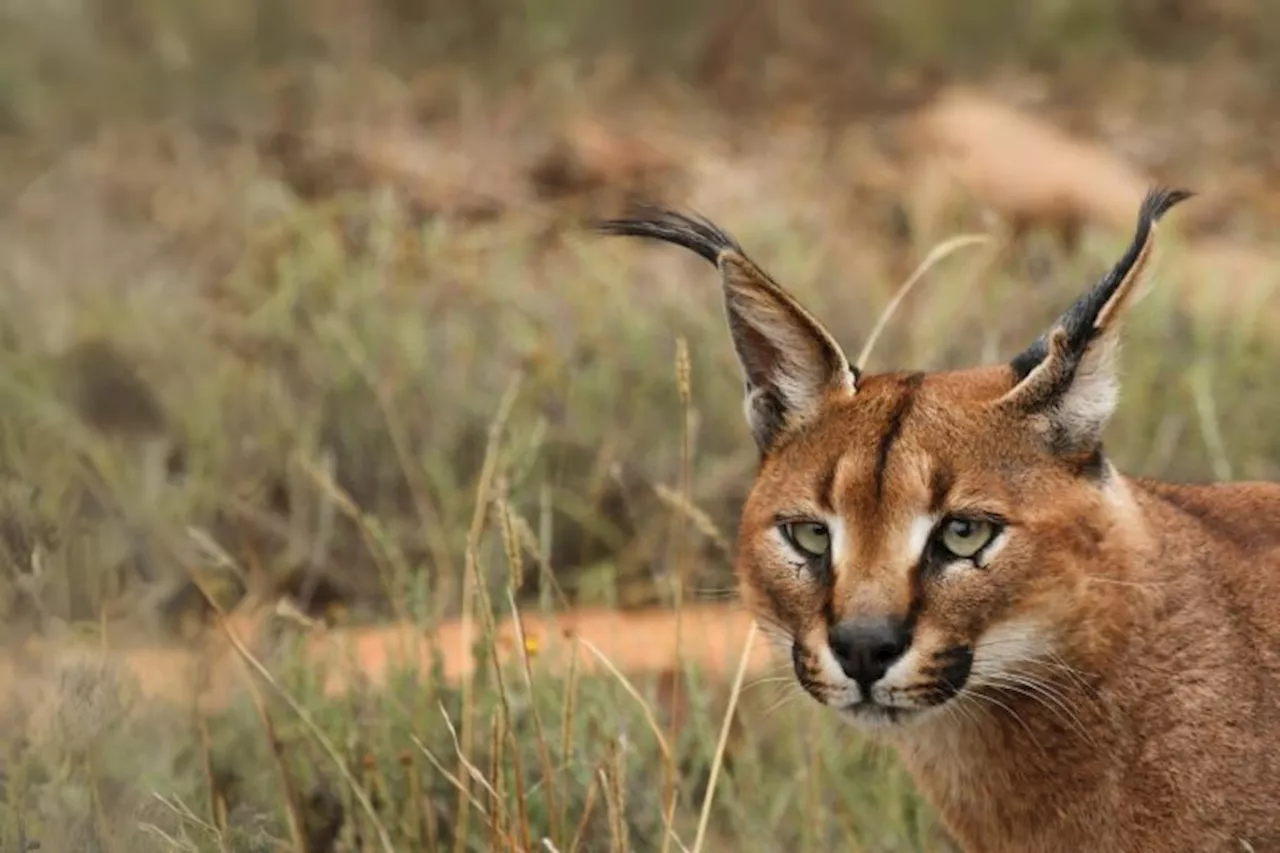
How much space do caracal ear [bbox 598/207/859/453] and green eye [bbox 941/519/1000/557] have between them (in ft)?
1.30

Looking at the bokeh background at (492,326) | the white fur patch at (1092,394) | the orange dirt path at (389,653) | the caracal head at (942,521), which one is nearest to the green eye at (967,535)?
the caracal head at (942,521)

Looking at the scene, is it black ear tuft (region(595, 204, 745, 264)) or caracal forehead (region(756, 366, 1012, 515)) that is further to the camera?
black ear tuft (region(595, 204, 745, 264))

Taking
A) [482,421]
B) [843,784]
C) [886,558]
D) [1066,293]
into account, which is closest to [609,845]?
[843,784]

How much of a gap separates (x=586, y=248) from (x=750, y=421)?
451 centimetres

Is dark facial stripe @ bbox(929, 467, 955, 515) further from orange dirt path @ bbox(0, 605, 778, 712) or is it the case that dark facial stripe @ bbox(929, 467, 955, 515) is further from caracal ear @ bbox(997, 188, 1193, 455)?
orange dirt path @ bbox(0, 605, 778, 712)

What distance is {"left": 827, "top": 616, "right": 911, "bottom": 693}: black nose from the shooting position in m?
3.51

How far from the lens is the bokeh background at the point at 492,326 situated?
465cm

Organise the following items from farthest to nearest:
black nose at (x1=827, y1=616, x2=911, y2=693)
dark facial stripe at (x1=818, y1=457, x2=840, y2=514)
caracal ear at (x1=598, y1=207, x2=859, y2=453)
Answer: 1. caracal ear at (x1=598, y1=207, x2=859, y2=453)
2. dark facial stripe at (x1=818, y1=457, x2=840, y2=514)
3. black nose at (x1=827, y1=616, x2=911, y2=693)

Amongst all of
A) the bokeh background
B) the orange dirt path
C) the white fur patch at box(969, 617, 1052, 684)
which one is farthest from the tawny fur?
the orange dirt path

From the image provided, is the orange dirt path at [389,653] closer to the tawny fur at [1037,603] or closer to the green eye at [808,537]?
the green eye at [808,537]

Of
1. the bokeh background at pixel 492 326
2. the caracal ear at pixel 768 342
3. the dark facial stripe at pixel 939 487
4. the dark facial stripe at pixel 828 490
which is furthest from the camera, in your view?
the bokeh background at pixel 492 326

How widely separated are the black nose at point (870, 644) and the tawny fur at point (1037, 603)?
0.01 m

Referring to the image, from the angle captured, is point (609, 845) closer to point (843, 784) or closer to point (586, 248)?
point (843, 784)

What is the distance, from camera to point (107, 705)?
13.9 ft
